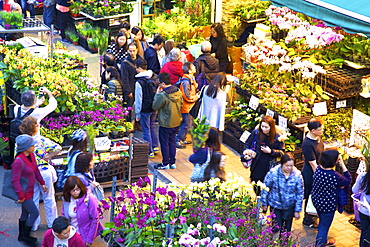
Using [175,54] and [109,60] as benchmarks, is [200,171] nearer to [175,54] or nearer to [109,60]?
[175,54]

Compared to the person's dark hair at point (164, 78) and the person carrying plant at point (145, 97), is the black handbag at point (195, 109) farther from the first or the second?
the person's dark hair at point (164, 78)

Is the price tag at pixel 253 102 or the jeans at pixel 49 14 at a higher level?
the price tag at pixel 253 102

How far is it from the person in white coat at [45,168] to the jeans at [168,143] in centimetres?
192

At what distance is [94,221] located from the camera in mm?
6676

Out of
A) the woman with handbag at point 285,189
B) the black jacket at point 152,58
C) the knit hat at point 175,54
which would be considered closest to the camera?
the woman with handbag at point 285,189

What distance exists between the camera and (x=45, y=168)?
7.23 metres

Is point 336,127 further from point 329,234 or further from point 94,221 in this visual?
point 94,221

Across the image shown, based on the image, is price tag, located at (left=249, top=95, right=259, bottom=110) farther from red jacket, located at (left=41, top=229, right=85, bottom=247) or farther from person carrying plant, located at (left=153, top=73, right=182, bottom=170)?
red jacket, located at (left=41, top=229, right=85, bottom=247)

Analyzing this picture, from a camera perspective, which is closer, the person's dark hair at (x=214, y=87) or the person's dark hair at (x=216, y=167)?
the person's dark hair at (x=216, y=167)

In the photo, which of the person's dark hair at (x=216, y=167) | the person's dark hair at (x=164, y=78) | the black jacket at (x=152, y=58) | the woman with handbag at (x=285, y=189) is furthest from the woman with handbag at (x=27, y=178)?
the black jacket at (x=152, y=58)

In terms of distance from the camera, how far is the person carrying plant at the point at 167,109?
8727mm

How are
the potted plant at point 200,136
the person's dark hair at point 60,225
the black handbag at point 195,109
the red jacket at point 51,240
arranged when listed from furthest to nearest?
1. the black handbag at point 195,109
2. the potted plant at point 200,136
3. the red jacket at point 51,240
4. the person's dark hair at point 60,225

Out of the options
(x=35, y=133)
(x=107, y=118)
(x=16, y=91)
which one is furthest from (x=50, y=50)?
(x=35, y=133)

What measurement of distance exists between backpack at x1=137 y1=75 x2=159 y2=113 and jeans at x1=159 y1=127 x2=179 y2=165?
49 centimetres
